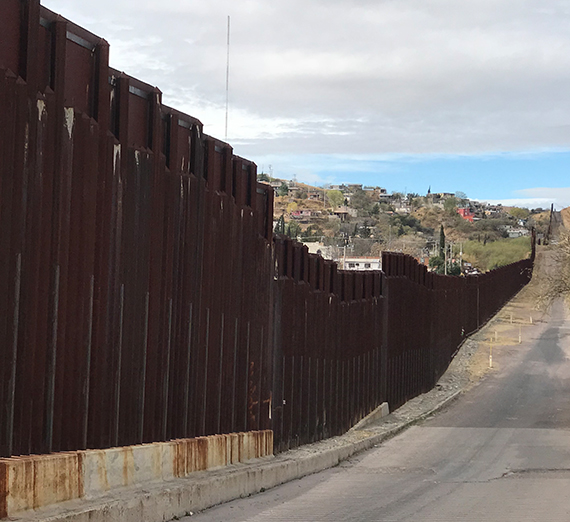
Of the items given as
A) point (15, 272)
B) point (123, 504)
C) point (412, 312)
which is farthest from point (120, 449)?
point (412, 312)

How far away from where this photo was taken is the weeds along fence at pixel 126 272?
677cm

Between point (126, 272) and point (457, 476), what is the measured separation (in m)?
8.71

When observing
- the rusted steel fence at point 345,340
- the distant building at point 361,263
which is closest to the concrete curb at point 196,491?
the rusted steel fence at point 345,340

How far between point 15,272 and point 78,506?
2192mm

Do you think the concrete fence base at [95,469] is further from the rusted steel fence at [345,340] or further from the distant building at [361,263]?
the distant building at [361,263]

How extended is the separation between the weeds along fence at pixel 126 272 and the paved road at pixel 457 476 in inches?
60.2

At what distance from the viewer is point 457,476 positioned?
46.7 ft

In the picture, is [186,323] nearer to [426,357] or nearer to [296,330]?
[296,330]

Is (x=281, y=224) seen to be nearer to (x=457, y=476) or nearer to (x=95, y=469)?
(x=457, y=476)

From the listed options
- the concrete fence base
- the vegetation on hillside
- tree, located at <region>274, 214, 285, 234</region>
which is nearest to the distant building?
tree, located at <region>274, 214, 285, 234</region>

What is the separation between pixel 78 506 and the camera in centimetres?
662

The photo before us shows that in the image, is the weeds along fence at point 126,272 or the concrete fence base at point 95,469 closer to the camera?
the concrete fence base at point 95,469

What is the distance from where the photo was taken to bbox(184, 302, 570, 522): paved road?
1027cm

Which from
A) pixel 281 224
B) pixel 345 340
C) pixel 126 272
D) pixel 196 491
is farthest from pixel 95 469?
pixel 281 224
